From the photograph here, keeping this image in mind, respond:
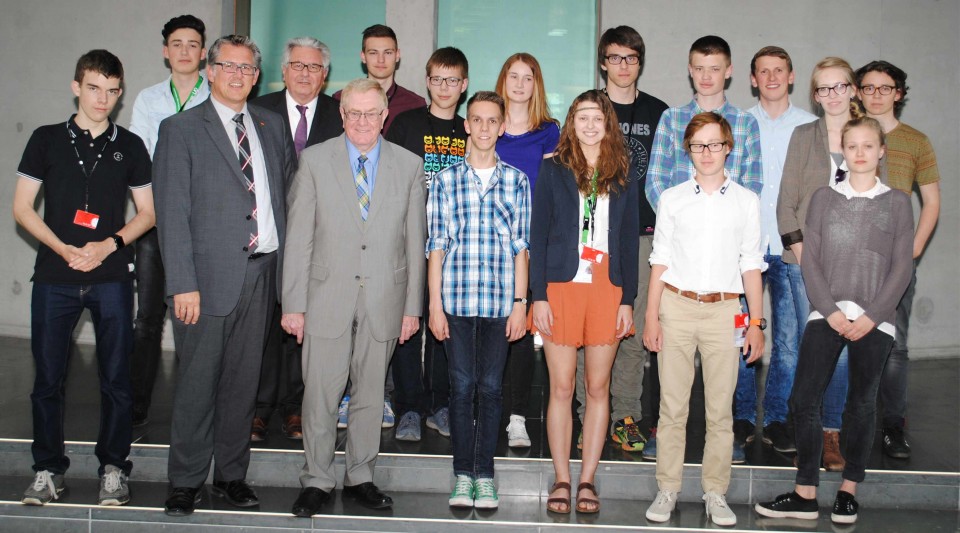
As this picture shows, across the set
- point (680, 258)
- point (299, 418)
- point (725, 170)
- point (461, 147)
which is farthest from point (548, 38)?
point (299, 418)

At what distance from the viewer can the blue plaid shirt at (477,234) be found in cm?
337

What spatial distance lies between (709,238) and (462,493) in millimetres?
1584

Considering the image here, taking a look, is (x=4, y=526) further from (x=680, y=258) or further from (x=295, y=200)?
(x=680, y=258)

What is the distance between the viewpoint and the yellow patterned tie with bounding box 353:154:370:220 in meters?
3.40

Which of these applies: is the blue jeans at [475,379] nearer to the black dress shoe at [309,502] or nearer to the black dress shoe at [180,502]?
the black dress shoe at [309,502]

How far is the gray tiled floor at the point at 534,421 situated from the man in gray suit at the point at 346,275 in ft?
1.68

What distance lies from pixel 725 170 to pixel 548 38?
114 inches

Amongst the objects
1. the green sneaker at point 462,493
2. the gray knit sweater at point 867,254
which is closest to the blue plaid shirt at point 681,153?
the gray knit sweater at point 867,254

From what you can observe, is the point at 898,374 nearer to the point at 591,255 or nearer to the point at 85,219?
the point at 591,255

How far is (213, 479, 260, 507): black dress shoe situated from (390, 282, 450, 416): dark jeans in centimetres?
93

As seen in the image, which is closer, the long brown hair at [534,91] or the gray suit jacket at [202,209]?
the gray suit jacket at [202,209]

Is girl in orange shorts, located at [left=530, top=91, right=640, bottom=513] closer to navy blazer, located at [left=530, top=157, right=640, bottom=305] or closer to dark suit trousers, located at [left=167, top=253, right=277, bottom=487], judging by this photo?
navy blazer, located at [left=530, top=157, right=640, bottom=305]

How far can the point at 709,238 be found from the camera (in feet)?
10.9

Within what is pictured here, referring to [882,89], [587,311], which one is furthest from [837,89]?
[587,311]
